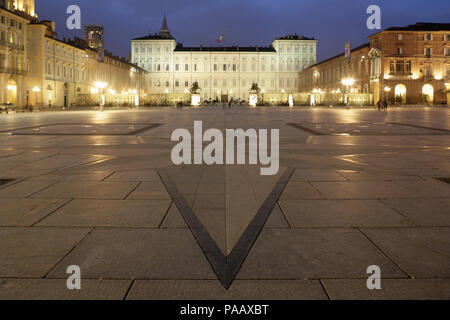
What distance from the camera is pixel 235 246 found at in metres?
3.83

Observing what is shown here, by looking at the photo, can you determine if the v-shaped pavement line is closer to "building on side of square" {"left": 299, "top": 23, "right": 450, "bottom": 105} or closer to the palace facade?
the palace facade

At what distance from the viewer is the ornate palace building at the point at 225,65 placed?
394 feet

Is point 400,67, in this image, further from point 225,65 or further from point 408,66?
point 225,65

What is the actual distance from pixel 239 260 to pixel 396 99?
68.5 meters

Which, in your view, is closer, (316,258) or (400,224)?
(316,258)

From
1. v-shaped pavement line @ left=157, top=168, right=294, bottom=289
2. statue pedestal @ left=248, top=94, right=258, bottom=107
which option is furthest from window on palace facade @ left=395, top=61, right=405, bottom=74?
v-shaped pavement line @ left=157, top=168, right=294, bottom=289

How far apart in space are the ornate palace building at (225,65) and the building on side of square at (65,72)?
3358 centimetres

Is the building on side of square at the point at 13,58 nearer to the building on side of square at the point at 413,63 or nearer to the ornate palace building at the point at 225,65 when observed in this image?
the building on side of square at the point at 413,63

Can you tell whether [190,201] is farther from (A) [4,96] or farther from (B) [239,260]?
(A) [4,96]

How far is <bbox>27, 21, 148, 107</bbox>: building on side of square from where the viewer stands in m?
55.9

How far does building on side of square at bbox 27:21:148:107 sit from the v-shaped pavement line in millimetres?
42709
